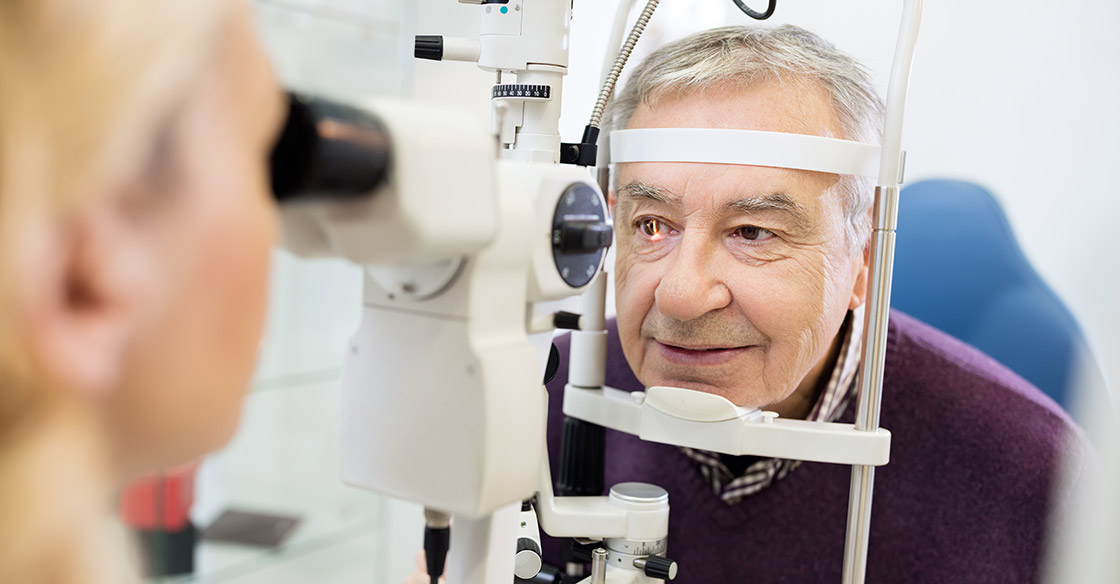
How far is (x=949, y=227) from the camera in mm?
1973

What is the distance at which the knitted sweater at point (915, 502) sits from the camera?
129cm

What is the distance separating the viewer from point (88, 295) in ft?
1.08

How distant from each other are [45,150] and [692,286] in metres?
0.84

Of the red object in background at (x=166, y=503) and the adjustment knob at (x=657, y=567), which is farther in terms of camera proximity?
the red object in background at (x=166, y=503)

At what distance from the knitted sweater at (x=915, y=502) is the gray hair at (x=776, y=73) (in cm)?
33

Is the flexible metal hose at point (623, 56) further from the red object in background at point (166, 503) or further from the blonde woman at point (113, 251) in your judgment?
the red object in background at point (166, 503)

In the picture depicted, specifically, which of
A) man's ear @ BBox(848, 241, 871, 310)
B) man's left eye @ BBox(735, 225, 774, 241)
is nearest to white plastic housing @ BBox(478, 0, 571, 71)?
man's left eye @ BBox(735, 225, 774, 241)

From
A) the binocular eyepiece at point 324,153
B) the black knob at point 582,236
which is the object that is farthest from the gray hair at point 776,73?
the binocular eyepiece at point 324,153

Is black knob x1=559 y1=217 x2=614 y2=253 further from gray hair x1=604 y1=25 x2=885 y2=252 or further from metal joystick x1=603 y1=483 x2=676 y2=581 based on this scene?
gray hair x1=604 y1=25 x2=885 y2=252

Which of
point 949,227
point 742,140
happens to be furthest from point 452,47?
point 949,227

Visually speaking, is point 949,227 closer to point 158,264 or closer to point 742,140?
point 742,140

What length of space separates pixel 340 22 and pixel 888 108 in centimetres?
136

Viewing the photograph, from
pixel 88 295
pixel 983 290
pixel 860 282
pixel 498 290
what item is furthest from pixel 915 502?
pixel 88 295

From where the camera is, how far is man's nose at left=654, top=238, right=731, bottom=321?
1070 mm
